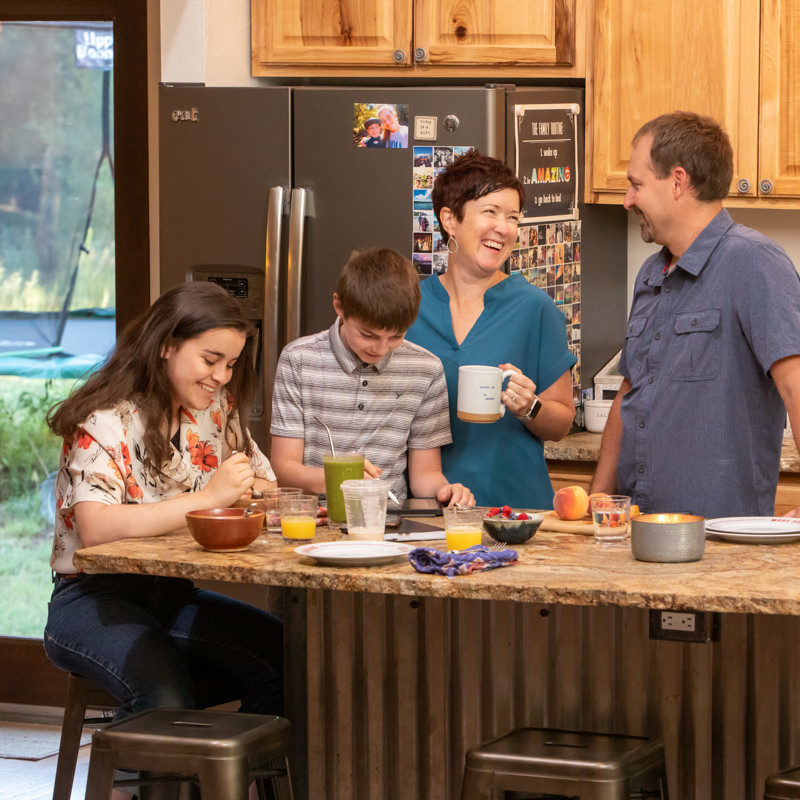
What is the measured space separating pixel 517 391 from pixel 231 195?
4.72ft

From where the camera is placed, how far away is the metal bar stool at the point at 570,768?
2.05 m

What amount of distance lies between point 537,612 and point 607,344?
202 centimetres

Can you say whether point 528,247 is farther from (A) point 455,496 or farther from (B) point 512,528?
(B) point 512,528

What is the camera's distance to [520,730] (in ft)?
7.52

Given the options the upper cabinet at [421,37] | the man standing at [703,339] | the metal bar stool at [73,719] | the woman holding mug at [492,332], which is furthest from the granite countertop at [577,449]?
the metal bar stool at [73,719]

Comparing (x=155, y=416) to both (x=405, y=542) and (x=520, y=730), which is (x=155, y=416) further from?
(x=520, y=730)

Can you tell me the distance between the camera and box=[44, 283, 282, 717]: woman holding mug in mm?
2443

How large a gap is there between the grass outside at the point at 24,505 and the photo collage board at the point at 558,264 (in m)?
1.70

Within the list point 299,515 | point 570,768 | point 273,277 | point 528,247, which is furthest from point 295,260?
point 570,768

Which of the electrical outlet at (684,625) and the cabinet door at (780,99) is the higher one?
the cabinet door at (780,99)

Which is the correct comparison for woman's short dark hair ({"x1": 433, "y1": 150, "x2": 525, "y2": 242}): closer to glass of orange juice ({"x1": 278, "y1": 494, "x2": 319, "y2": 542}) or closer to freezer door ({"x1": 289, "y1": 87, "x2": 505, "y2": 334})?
freezer door ({"x1": 289, "y1": 87, "x2": 505, "y2": 334})

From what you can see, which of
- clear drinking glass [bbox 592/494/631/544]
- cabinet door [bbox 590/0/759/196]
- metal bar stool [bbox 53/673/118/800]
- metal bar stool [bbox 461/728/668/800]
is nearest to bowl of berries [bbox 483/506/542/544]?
clear drinking glass [bbox 592/494/631/544]

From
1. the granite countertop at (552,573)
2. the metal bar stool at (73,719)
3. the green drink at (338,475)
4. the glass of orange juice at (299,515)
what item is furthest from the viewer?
the metal bar stool at (73,719)

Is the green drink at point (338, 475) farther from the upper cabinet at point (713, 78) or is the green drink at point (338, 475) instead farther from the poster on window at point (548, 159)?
the upper cabinet at point (713, 78)
